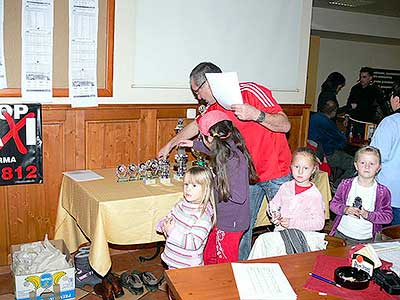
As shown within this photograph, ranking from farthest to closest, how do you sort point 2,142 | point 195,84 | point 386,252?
point 2,142 → point 195,84 → point 386,252

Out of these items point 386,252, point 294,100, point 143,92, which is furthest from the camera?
point 294,100

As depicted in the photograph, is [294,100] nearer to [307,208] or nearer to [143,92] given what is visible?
[143,92]

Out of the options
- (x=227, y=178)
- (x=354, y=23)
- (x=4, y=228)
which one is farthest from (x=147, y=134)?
Result: (x=354, y=23)

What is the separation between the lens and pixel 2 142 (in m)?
2.87

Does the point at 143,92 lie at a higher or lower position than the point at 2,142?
higher

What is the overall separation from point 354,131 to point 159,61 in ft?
8.78

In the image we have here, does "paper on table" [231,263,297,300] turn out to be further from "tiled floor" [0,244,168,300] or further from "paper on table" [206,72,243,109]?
"tiled floor" [0,244,168,300]

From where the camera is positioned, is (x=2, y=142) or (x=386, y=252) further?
(x=2, y=142)

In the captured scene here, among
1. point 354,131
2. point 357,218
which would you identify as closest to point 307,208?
point 357,218

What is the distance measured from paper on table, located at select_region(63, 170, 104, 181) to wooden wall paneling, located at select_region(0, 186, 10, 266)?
43 centimetres

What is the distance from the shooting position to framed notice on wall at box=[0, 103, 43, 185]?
9.40 feet

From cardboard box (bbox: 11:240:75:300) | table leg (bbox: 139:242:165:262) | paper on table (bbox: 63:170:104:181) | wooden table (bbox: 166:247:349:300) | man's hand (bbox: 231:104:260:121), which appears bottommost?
table leg (bbox: 139:242:165:262)

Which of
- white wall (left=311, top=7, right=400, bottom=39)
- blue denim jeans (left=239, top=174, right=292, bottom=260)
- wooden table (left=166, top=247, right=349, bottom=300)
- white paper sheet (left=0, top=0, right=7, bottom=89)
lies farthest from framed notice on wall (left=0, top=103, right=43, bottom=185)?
white wall (left=311, top=7, right=400, bottom=39)

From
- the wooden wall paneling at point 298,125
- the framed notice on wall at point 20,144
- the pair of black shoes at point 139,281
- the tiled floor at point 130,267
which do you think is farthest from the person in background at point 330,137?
the framed notice on wall at point 20,144
